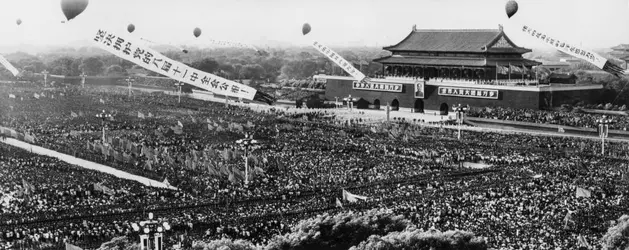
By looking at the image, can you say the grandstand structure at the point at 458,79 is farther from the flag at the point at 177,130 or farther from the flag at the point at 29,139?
the flag at the point at 29,139

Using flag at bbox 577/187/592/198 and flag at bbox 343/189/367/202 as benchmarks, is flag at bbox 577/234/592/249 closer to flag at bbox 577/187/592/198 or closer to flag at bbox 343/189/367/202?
flag at bbox 577/187/592/198

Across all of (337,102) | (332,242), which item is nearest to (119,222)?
(332,242)

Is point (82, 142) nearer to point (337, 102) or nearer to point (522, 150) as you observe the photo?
point (522, 150)

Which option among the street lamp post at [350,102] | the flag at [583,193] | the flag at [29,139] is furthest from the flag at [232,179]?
the street lamp post at [350,102]

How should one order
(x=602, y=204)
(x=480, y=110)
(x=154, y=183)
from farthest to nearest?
(x=480, y=110), (x=154, y=183), (x=602, y=204)

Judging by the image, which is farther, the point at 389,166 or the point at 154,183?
the point at 389,166

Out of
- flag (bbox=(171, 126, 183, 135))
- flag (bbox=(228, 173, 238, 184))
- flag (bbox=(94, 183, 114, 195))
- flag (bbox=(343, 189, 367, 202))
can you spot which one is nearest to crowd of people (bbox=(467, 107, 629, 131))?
flag (bbox=(171, 126, 183, 135))

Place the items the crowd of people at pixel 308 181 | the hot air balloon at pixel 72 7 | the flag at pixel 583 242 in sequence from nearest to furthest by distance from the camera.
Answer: the flag at pixel 583 242, the crowd of people at pixel 308 181, the hot air balloon at pixel 72 7
